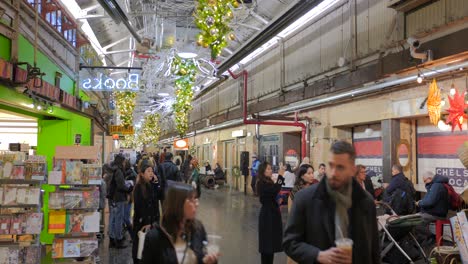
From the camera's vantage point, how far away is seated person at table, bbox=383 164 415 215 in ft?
27.1

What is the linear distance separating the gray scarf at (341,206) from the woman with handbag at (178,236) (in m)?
0.70

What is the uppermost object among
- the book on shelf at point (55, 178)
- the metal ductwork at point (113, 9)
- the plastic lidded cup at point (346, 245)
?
the metal ductwork at point (113, 9)

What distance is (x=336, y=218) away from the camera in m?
2.36

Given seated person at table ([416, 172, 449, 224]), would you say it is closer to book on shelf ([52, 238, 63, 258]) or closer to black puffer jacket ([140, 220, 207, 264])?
book on shelf ([52, 238, 63, 258])

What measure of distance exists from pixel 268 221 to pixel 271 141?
467 inches

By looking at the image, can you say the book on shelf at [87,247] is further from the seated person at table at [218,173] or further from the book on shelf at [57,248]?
the seated person at table at [218,173]

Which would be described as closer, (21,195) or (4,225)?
(4,225)

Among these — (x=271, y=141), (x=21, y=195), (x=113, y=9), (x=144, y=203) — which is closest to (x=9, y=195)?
(x=21, y=195)

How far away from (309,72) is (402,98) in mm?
4444

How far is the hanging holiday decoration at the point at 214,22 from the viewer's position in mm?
5312

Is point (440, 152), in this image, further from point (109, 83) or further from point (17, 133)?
point (17, 133)

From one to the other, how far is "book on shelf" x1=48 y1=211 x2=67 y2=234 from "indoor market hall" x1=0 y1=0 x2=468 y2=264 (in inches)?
0.6

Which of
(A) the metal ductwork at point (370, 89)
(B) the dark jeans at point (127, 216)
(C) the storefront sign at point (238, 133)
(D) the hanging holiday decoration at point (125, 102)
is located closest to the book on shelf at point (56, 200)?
(B) the dark jeans at point (127, 216)

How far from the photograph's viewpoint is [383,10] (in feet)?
33.1
